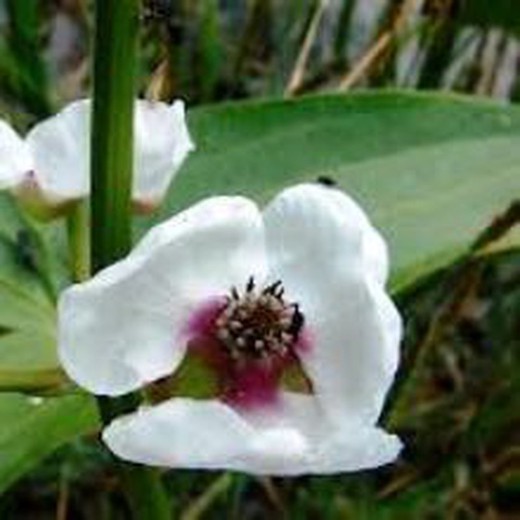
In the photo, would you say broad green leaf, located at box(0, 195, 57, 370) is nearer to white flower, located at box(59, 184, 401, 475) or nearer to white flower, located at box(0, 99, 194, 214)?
white flower, located at box(0, 99, 194, 214)

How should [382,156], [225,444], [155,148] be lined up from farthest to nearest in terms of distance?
1. [382,156]
2. [155,148]
3. [225,444]

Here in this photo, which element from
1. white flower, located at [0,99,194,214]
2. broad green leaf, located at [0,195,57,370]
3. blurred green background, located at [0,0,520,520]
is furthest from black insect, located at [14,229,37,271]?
blurred green background, located at [0,0,520,520]

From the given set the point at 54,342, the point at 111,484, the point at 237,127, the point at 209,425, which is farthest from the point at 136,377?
the point at 111,484

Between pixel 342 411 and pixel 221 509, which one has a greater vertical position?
pixel 342 411

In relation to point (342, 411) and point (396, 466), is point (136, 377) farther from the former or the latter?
point (396, 466)

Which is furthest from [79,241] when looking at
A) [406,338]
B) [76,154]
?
[406,338]

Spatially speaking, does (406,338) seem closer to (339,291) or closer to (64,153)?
(64,153)
